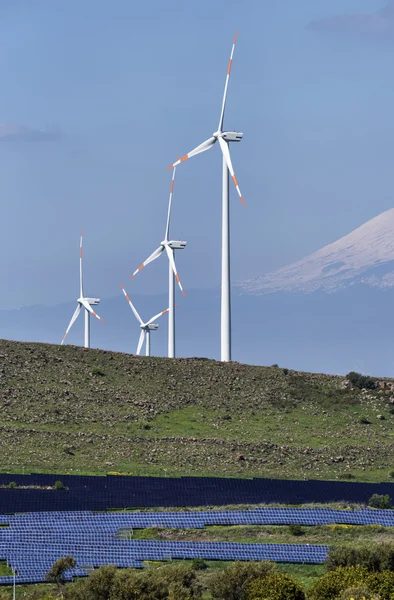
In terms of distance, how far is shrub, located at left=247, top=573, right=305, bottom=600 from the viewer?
61.9 m

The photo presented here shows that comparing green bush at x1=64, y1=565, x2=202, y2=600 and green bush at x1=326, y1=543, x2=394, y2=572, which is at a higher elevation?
green bush at x1=326, y1=543, x2=394, y2=572

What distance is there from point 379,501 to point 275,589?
37.0 meters

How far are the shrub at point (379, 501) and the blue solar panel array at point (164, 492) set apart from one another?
105cm

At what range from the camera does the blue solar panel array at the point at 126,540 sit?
75375 mm

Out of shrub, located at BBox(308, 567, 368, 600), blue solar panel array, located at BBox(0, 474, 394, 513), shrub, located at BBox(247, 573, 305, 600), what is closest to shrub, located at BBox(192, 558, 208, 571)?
shrub, located at BBox(247, 573, 305, 600)

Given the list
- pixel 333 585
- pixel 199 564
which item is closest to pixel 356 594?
pixel 333 585

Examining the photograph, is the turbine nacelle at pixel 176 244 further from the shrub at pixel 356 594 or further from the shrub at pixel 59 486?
the shrub at pixel 356 594

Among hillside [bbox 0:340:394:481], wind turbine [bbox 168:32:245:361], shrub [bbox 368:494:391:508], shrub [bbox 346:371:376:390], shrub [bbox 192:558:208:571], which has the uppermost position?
wind turbine [bbox 168:32:245:361]

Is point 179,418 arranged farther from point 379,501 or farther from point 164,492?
point 379,501

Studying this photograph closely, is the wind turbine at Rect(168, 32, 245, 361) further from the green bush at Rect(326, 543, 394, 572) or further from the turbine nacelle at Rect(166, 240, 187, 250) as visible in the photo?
the green bush at Rect(326, 543, 394, 572)

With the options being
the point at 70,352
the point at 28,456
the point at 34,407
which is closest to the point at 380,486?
the point at 28,456

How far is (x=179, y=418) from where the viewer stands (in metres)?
142

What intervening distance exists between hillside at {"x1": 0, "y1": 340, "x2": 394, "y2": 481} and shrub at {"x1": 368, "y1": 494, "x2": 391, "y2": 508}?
20.2 metres

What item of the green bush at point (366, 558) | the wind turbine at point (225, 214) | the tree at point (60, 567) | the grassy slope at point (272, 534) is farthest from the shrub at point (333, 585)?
the wind turbine at point (225, 214)
